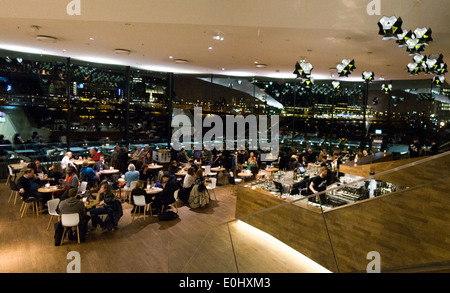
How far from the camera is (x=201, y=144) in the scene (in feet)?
47.5

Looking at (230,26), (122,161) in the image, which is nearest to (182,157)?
(122,161)

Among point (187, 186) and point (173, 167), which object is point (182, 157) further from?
point (187, 186)

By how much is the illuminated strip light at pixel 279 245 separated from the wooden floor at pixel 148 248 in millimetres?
29

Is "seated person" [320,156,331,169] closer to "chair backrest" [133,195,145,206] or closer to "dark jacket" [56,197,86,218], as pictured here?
→ "chair backrest" [133,195,145,206]

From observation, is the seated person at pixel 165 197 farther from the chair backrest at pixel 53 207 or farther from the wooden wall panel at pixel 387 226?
the wooden wall panel at pixel 387 226

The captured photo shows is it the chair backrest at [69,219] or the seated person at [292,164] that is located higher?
the seated person at [292,164]

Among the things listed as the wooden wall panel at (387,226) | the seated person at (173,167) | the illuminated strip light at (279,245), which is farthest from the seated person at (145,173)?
the illuminated strip light at (279,245)

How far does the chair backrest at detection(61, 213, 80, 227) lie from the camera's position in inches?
Answer: 226

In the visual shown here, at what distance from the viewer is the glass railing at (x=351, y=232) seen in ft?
11.6

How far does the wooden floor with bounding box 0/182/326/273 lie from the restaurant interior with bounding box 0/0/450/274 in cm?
4

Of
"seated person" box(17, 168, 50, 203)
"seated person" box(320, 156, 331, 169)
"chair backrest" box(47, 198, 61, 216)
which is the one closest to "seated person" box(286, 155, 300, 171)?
"seated person" box(320, 156, 331, 169)
